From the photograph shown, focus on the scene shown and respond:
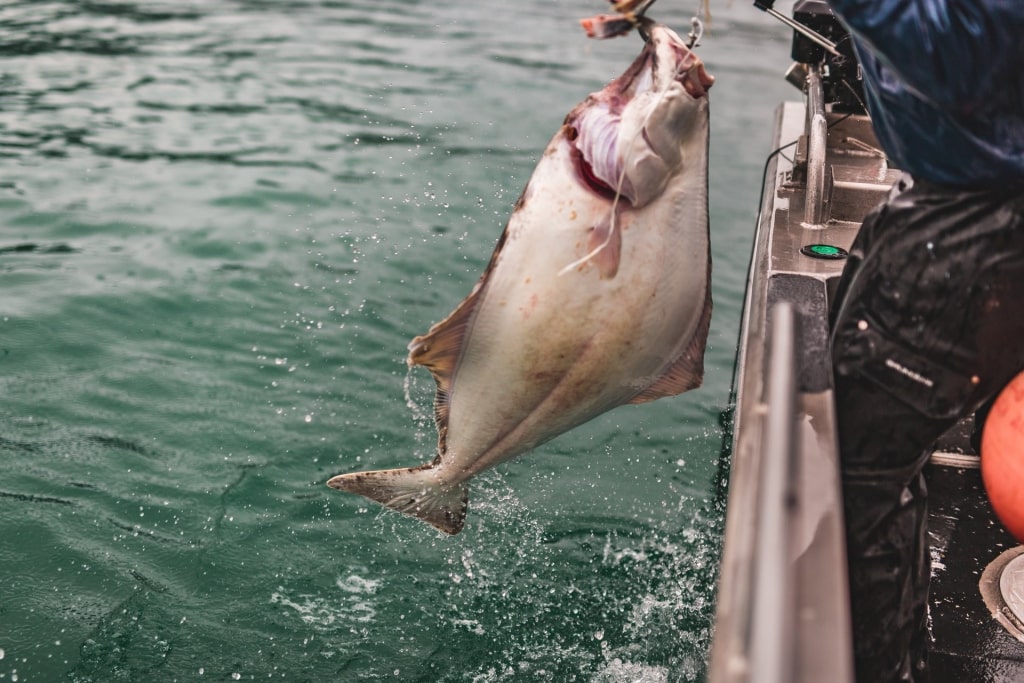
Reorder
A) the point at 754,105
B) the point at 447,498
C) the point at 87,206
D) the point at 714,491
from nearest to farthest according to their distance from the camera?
the point at 447,498 → the point at 714,491 → the point at 87,206 → the point at 754,105

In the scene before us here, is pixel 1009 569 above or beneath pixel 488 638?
above

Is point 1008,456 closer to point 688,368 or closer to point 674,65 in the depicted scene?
point 688,368

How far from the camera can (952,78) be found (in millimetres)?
2062

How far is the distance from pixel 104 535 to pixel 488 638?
6.77ft

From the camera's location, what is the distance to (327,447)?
586 centimetres

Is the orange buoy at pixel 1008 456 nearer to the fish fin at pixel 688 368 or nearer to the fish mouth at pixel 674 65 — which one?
the fish fin at pixel 688 368

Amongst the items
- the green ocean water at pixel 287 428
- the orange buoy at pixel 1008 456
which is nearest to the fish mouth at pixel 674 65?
the orange buoy at pixel 1008 456

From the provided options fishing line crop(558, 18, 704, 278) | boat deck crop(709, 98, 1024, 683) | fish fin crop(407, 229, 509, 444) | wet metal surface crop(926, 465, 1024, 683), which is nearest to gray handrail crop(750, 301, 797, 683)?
boat deck crop(709, 98, 1024, 683)

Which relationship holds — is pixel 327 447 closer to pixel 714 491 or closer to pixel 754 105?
pixel 714 491

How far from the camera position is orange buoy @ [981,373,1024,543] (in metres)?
2.79

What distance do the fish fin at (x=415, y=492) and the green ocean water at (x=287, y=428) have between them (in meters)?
1.22

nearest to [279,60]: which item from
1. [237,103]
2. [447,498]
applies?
[237,103]

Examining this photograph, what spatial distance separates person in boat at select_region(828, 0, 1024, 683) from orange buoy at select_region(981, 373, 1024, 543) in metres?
0.43

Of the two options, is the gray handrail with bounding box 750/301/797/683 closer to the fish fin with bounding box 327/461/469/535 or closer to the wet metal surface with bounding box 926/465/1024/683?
the fish fin with bounding box 327/461/469/535
